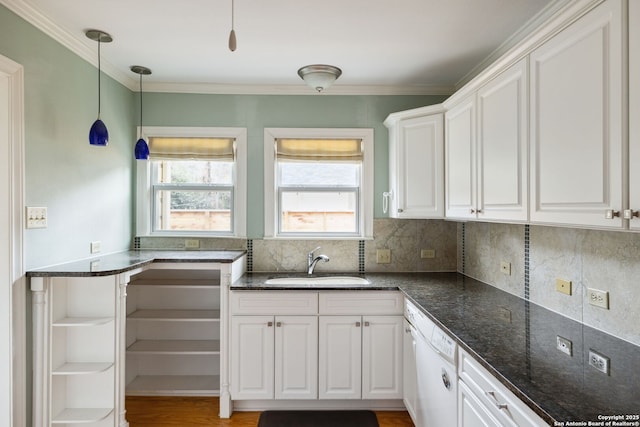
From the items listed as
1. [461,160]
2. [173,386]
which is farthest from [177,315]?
[461,160]

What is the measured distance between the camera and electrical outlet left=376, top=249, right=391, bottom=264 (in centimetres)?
333

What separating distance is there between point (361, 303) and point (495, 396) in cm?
138

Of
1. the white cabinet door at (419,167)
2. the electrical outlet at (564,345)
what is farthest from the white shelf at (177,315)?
the electrical outlet at (564,345)

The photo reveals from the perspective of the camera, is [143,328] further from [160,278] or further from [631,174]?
[631,174]

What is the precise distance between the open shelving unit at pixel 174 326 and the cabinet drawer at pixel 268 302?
0.55 m

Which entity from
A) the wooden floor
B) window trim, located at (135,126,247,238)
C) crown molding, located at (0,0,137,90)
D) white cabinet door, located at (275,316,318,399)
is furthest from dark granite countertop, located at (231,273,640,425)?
crown molding, located at (0,0,137,90)

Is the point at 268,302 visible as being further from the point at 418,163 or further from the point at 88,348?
the point at 418,163

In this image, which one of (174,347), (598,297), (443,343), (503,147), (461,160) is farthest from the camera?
(174,347)

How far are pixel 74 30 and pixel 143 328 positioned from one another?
2.26 m

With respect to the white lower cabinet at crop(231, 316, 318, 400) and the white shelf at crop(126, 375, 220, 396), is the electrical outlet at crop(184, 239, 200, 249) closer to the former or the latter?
the white lower cabinet at crop(231, 316, 318, 400)

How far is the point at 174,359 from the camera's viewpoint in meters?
3.23

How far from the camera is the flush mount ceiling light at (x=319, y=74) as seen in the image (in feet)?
9.30

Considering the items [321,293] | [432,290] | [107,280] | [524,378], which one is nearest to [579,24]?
[524,378]

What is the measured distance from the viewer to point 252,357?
8.80 feet
